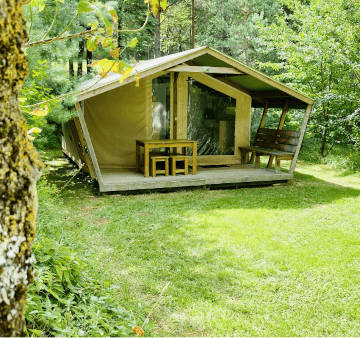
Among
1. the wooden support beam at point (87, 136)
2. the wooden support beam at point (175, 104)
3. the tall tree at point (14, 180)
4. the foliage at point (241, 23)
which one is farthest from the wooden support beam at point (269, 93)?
the tall tree at point (14, 180)

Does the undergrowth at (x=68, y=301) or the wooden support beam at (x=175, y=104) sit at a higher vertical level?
the wooden support beam at (x=175, y=104)

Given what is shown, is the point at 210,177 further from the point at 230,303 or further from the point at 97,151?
the point at 230,303

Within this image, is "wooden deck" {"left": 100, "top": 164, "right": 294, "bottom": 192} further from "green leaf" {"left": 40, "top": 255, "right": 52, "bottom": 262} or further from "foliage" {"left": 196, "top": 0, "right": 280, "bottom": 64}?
"foliage" {"left": 196, "top": 0, "right": 280, "bottom": 64}

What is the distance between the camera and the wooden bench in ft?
27.9

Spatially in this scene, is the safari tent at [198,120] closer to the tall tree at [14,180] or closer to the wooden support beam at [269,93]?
the wooden support beam at [269,93]

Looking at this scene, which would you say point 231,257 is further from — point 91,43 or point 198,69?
point 198,69

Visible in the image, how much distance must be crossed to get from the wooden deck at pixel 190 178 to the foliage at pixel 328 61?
3.43 meters

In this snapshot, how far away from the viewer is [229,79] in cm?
955

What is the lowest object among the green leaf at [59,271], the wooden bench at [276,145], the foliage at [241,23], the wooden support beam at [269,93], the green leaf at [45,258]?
the green leaf at [59,271]

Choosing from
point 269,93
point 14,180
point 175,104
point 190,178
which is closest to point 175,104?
point 175,104

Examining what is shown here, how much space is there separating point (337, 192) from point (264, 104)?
3445 millimetres

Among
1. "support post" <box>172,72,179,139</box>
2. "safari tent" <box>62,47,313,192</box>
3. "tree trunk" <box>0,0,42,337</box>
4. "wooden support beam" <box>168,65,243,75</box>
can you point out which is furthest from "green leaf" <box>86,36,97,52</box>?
"support post" <box>172,72,179,139</box>

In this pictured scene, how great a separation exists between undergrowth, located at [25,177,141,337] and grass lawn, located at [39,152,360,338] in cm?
32

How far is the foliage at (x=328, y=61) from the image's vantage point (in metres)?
10.7
